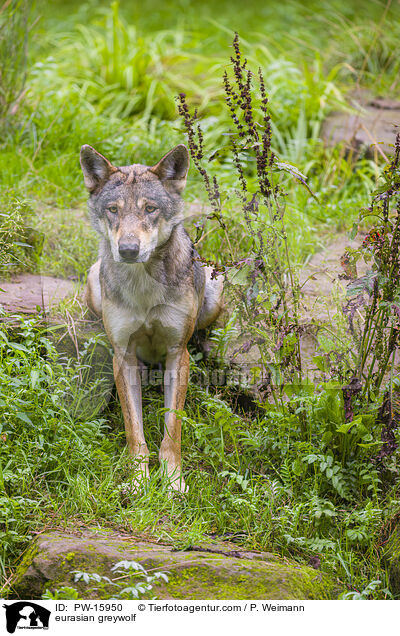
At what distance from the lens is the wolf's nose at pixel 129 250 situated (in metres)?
3.91

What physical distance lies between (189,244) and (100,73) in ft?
17.0

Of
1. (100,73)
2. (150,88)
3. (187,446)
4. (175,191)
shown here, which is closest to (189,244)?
(175,191)

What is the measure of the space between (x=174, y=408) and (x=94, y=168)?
164 cm

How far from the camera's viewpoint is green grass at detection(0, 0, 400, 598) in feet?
12.1

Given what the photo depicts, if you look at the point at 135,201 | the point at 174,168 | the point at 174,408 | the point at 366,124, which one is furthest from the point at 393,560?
the point at 366,124

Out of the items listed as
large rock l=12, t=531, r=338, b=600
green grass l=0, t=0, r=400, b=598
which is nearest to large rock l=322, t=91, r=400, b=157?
green grass l=0, t=0, r=400, b=598

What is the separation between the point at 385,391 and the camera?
3.93 meters

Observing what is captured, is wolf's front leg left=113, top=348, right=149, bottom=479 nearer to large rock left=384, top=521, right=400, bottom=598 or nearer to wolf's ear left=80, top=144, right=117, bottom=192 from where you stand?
wolf's ear left=80, top=144, right=117, bottom=192

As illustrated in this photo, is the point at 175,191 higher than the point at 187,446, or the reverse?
the point at 175,191

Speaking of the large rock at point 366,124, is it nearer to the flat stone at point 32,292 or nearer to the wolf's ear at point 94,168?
the flat stone at point 32,292

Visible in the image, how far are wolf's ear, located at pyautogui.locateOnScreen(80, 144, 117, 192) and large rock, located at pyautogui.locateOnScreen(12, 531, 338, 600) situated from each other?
7.39 ft

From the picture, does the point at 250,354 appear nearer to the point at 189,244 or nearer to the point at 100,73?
the point at 189,244

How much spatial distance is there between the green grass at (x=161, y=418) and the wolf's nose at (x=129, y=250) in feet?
2.48
